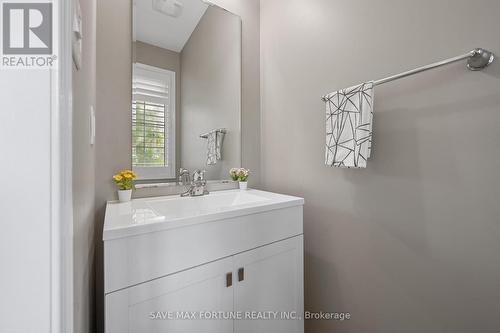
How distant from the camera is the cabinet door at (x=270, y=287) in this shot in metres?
0.99

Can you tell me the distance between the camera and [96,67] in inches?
43.4

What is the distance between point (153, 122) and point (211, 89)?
434 millimetres

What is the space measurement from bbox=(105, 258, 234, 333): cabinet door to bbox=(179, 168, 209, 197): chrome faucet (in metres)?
0.53

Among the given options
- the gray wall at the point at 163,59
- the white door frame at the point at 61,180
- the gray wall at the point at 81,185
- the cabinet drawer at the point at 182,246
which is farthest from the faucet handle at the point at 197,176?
the white door frame at the point at 61,180

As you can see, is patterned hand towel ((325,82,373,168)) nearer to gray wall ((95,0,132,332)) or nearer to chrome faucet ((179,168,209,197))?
chrome faucet ((179,168,209,197))

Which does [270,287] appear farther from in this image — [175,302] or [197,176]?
[197,176]

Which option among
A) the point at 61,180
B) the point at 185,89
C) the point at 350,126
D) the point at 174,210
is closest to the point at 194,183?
the point at 174,210

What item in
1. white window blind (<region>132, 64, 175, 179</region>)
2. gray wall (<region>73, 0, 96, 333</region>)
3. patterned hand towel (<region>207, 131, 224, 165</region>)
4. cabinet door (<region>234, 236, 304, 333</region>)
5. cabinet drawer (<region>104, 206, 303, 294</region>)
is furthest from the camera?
patterned hand towel (<region>207, 131, 224, 165</region>)

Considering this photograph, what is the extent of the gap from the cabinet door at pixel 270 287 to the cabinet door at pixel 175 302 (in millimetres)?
63

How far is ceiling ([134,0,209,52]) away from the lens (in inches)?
49.9

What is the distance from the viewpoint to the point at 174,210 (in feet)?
3.97

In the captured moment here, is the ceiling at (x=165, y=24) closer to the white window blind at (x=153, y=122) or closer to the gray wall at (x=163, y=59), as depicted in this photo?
the gray wall at (x=163, y=59)

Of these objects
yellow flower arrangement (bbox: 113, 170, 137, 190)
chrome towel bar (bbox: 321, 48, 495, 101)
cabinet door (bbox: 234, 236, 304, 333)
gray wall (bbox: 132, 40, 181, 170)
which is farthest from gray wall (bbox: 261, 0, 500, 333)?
yellow flower arrangement (bbox: 113, 170, 137, 190)

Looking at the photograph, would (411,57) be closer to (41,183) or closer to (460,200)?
(460,200)
